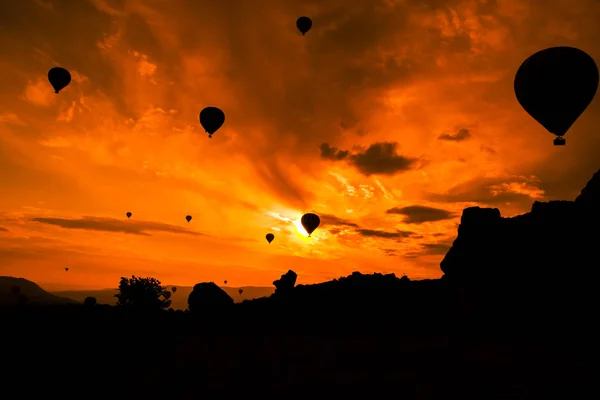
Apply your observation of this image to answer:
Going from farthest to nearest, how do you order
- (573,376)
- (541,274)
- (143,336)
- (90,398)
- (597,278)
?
(143,336)
(541,274)
(597,278)
(90,398)
(573,376)

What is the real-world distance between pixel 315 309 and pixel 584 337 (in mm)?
17808

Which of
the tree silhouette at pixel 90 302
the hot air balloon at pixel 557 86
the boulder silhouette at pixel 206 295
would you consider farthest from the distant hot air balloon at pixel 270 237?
the hot air balloon at pixel 557 86

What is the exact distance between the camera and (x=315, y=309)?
3269cm

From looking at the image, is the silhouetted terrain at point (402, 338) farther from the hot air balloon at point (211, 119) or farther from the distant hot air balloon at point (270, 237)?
the distant hot air balloon at point (270, 237)

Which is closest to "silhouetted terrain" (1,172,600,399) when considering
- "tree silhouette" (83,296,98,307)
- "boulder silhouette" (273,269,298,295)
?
"tree silhouette" (83,296,98,307)

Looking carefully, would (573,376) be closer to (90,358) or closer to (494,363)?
(494,363)

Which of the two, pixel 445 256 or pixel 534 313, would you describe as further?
pixel 445 256

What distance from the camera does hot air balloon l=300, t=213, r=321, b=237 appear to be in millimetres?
54784

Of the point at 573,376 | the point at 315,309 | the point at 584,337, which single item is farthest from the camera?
the point at 315,309

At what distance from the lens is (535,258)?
23391 millimetres

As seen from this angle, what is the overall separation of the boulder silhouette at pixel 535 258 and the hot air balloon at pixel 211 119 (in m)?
26.5

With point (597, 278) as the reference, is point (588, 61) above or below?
above

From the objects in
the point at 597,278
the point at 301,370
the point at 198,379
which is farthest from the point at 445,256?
the point at 198,379

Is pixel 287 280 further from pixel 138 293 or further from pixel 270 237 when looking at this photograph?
pixel 138 293
